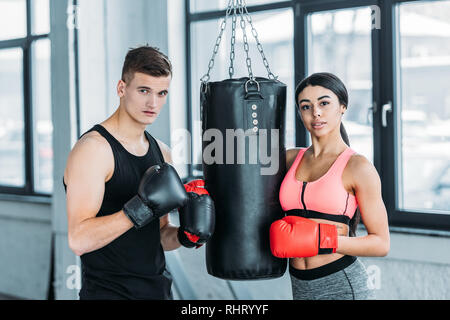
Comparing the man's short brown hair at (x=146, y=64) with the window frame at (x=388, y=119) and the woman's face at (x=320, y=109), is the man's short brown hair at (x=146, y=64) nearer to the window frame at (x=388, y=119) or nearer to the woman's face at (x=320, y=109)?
the woman's face at (x=320, y=109)

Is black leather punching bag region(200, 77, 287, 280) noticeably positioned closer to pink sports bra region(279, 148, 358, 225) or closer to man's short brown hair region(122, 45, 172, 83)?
pink sports bra region(279, 148, 358, 225)

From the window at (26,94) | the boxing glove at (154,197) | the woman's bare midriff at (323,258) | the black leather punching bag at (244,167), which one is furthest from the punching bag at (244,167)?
the window at (26,94)

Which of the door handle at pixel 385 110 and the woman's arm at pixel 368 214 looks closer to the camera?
the woman's arm at pixel 368 214

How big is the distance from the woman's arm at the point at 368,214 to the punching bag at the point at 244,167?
263 millimetres

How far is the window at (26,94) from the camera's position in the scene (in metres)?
3.99

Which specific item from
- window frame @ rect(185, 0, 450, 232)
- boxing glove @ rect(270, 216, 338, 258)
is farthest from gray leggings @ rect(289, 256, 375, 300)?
window frame @ rect(185, 0, 450, 232)

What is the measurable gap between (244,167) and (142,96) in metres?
0.40

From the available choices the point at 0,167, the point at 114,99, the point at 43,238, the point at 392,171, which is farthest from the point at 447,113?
the point at 0,167

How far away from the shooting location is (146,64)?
1656 mm

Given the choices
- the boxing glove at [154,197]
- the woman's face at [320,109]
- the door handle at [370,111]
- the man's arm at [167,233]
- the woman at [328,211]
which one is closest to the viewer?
the boxing glove at [154,197]
